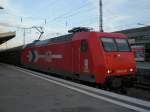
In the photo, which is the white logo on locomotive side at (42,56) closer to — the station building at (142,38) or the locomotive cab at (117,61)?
the locomotive cab at (117,61)

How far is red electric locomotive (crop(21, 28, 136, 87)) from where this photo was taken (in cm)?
1515

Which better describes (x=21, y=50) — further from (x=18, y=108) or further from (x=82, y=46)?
(x=18, y=108)

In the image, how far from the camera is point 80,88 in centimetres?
1364

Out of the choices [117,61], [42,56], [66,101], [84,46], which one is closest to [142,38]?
[42,56]

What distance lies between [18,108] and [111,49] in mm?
7567

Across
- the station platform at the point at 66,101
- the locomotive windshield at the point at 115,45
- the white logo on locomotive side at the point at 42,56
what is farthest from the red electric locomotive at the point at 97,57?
the station platform at the point at 66,101

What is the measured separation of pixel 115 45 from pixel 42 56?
9.20 metres

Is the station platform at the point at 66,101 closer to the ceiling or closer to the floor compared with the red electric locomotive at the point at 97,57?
closer to the floor

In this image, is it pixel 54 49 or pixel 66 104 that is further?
pixel 54 49

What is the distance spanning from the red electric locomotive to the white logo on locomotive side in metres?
1.26

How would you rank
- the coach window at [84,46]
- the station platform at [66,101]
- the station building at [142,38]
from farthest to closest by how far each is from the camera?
the station building at [142,38] → the coach window at [84,46] → the station platform at [66,101]

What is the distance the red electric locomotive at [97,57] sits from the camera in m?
15.1

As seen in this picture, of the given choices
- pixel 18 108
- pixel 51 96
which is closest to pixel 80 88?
pixel 51 96

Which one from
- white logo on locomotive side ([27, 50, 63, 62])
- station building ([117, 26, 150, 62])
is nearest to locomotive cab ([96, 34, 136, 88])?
white logo on locomotive side ([27, 50, 63, 62])
